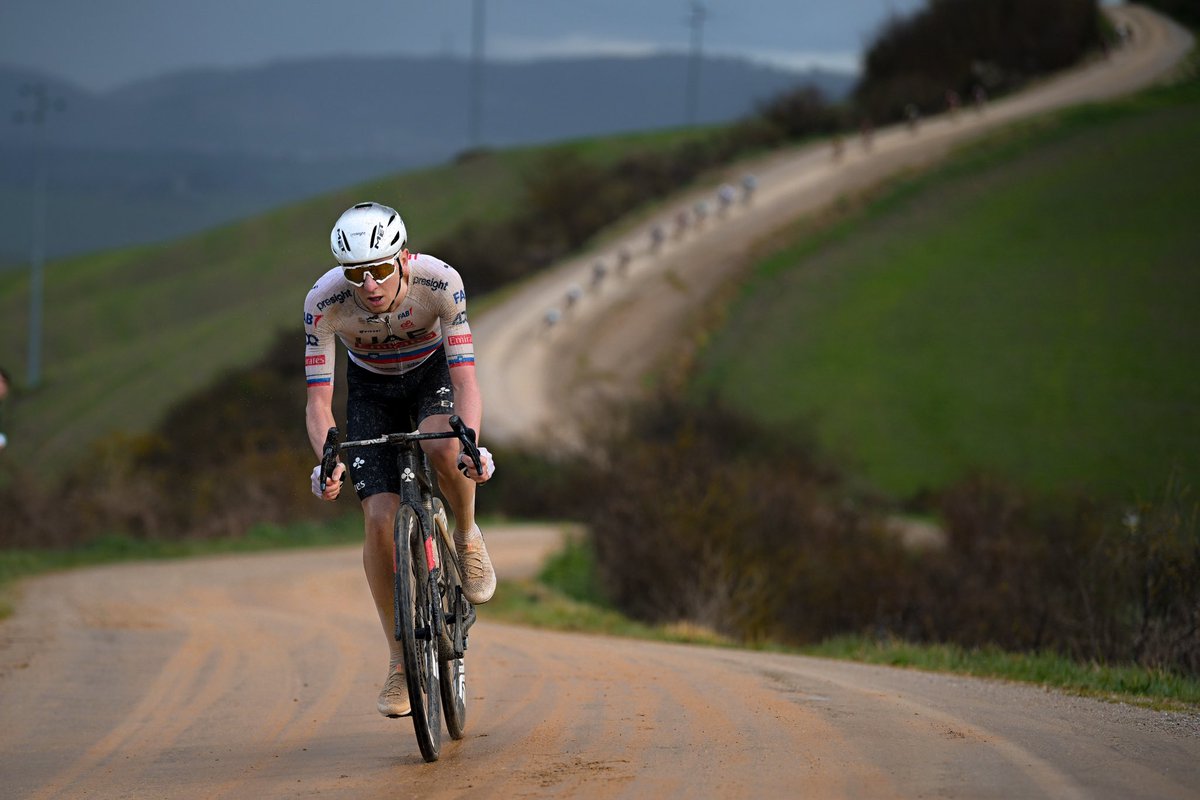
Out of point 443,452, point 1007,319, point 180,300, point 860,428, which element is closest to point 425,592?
point 443,452

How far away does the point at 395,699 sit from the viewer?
7.42m

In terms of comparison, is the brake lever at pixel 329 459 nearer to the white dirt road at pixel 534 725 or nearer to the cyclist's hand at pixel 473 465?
the cyclist's hand at pixel 473 465

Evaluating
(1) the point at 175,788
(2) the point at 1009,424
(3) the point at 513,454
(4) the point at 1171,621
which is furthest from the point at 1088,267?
(1) the point at 175,788

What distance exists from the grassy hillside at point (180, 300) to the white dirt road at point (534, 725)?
43337mm

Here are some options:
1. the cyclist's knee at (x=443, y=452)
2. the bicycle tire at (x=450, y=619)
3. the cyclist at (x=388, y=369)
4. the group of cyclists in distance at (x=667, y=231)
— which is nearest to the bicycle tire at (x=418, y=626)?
the bicycle tire at (x=450, y=619)

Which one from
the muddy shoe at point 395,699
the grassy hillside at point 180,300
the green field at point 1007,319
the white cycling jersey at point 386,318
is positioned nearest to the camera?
the muddy shoe at point 395,699

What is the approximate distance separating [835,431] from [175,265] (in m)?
80.8

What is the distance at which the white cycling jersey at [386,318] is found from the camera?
751 cm

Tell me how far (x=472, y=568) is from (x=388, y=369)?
44.8 inches

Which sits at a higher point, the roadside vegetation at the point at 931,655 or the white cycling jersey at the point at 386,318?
the white cycling jersey at the point at 386,318

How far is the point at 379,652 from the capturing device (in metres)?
12.0

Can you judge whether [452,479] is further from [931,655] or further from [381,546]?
[931,655]

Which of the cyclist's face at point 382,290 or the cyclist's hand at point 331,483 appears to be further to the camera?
the cyclist's face at point 382,290

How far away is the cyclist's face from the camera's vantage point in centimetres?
724
